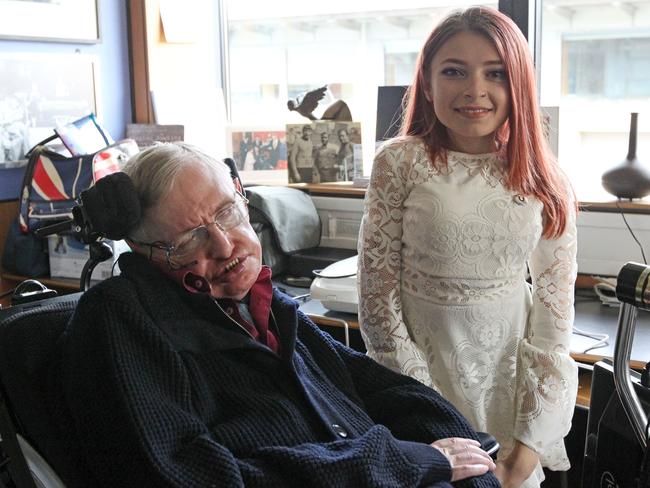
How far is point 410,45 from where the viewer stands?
326 centimetres

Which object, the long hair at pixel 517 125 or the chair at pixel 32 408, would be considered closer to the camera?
the chair at pixel 32 408

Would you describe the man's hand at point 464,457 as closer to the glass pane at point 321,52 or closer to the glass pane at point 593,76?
the glass pane at point 593,76

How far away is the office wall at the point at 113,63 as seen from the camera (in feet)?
10.9

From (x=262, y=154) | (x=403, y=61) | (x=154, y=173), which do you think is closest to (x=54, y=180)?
(x=262, y=154)

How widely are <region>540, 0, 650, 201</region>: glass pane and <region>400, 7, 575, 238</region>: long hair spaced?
41.4 inches

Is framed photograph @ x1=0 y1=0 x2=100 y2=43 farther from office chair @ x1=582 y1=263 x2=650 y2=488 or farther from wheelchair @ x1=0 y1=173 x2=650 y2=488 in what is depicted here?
office chair @ x1=582 y1=263 x2=650 y2=488

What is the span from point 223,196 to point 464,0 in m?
2.03

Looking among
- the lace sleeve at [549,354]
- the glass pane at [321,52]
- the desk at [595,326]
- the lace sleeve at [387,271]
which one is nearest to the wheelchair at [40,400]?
the lace sleeve at [549,354]

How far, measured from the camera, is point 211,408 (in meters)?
1.30

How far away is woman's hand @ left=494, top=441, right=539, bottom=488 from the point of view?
5.27ft

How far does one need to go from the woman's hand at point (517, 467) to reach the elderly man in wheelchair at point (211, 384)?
18cm

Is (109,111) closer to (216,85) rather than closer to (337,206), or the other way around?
(216,85)

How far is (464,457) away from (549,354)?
0.33 metres

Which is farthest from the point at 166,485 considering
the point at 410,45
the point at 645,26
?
the point at 410,45
